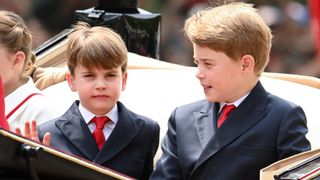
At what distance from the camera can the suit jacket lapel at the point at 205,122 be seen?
3.09 m

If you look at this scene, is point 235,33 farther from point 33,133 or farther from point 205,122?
point 33,133

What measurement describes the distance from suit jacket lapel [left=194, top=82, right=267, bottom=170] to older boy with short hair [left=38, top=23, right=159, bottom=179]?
287 mm

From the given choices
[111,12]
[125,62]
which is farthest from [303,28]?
[125,62]

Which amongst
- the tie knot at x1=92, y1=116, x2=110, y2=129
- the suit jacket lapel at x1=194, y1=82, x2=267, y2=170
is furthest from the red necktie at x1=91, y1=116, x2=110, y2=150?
the suit jacket lapel at x1=194, y1=82, x2=267, y2=170

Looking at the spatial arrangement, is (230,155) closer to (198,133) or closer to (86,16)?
(198,133)

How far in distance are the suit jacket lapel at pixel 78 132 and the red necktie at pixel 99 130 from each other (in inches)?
1.0

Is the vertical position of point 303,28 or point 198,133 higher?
point 198,133

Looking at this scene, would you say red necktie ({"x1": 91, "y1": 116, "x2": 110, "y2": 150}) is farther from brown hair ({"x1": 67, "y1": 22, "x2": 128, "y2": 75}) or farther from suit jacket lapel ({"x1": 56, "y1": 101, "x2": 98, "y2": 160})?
brown hair ({"x1": 67, "y1": 22, "x2": 128, "y2": 75})

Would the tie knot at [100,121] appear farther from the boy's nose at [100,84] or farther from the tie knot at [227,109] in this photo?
the tie knot at [227,109]

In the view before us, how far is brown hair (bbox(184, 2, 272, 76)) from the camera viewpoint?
3.05 m

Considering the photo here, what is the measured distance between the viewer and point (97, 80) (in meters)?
3.23

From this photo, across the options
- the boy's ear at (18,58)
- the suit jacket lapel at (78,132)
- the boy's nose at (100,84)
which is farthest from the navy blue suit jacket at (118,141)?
the boy's ear at (18,58)

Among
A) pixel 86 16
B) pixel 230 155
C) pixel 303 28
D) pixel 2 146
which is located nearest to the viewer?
pixel 2 146

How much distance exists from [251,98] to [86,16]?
4.03 feet
